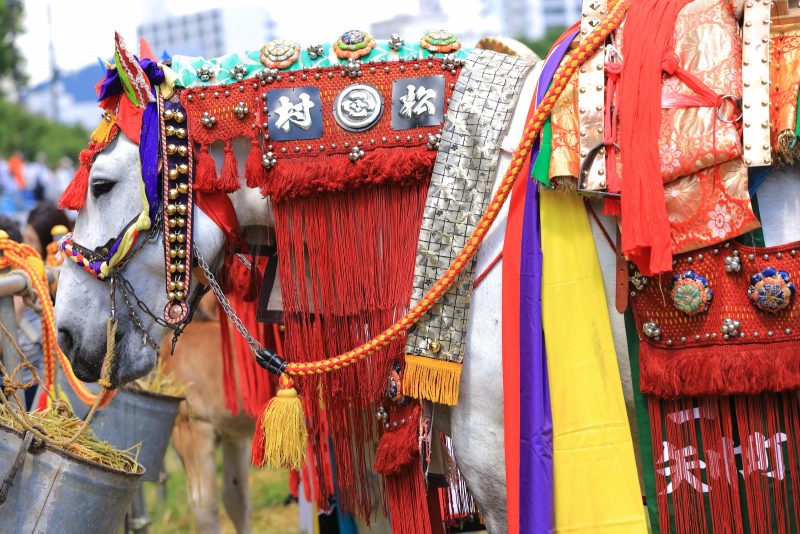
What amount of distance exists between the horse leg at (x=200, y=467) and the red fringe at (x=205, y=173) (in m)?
2.66

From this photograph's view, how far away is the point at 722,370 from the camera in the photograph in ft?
6.56

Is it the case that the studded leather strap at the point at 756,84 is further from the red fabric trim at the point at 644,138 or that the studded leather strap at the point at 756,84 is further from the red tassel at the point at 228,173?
the red tassel at the point at 228,173

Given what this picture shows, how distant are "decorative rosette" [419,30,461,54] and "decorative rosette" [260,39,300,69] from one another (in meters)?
0.35

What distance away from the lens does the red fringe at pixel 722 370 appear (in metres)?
1.96

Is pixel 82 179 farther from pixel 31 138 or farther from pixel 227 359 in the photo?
pixel 31 138

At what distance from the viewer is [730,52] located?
203 centimetres

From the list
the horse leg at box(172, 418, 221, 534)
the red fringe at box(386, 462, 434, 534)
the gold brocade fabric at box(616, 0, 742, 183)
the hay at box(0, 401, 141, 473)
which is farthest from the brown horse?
the gold brocade fabric at box(616, 0, 742, 183)

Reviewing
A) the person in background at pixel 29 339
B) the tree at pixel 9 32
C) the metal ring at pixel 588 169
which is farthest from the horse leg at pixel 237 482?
the tree at pixel 9 32

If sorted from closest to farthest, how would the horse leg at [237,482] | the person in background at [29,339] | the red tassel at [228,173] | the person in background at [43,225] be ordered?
1. the red tassel at [228,173]
2. the person in background at [29,339]
3. the horse leg at [237,482]
4. the person in background at [43,225]

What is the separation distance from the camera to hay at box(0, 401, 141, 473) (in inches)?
100

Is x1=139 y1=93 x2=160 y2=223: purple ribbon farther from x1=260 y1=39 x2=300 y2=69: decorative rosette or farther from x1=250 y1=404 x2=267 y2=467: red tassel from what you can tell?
x1=250 y1=404 x2=267 y2=467: red tassel

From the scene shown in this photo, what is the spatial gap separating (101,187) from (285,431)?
2.77 ft

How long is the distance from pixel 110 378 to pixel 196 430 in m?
2.36

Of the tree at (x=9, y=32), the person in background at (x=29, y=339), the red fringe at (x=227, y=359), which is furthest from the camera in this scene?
the tree at (x=9, y=32)
